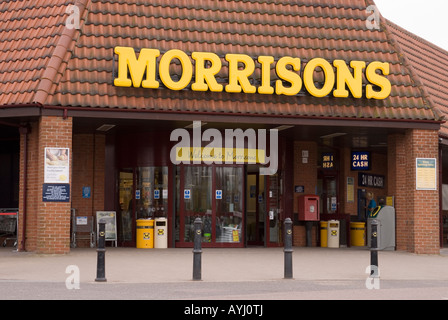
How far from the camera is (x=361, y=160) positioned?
2714 centimetres

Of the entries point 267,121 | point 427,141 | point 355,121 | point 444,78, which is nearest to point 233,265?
point 267,121

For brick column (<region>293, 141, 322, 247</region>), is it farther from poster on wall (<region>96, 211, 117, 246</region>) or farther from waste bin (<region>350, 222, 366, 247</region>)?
poster on wall (<region>96, 211, 117, 246</region>)

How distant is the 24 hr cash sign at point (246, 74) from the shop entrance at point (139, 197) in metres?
3.86

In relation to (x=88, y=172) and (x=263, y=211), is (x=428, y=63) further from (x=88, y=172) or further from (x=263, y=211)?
(x=88, y=172)

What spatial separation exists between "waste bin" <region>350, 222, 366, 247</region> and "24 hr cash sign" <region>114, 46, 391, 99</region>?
6.48 meters

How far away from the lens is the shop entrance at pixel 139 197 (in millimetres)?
23969

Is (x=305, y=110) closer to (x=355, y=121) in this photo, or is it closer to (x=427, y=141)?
(x=355, y=121)

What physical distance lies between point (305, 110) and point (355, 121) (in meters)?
1.53

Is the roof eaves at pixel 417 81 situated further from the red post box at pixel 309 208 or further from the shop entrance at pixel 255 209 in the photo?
the shop entrance at pixel 255 209

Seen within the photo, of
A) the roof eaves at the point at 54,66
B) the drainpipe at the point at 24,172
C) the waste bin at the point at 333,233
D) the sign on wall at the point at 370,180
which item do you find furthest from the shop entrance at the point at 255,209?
the roof eaves at the point at 54,66

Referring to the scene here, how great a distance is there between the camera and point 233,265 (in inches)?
695

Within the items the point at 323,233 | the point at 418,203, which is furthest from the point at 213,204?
the point at 418,203

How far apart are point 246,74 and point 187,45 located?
6.27 feet

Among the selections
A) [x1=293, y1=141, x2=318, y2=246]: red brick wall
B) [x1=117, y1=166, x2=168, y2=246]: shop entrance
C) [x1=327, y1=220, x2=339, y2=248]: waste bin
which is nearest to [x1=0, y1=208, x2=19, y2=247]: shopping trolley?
[x1=117, y1=166, x2=168, y2=246]: shop entrance
